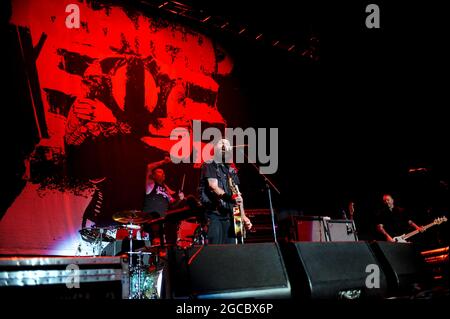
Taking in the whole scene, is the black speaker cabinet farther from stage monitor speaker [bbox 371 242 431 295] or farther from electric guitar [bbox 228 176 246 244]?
stage monitor speaker [bbox 371 242 431 295]

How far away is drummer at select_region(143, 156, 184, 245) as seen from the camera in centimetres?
526

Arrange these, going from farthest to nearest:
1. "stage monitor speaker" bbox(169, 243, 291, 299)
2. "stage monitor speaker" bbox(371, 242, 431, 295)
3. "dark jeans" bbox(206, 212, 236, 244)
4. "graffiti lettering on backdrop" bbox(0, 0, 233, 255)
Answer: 1. "graffiti lettering on backdrop" bbox(0, 0, 233, 255)
2. "dark jeans" bbox(206, 212, 236, 244)
3. "stage monitor speaker" bbox(371, 242, 431, 295)
4. "stage monitor speaker" bbox(169, 243, 291, 299)

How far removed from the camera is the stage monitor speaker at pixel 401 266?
10.7ft

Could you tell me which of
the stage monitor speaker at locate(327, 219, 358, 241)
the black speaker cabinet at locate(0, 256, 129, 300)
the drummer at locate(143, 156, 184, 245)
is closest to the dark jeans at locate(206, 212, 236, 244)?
the drummer at locate(143, 156, 184, 245)

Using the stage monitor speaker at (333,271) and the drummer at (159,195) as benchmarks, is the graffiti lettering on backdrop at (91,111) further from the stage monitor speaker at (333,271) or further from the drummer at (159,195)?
the stage monitor speaker at (333,271)

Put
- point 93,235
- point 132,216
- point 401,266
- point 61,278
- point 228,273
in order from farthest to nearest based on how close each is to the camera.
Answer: point 93,235, point 132,216, point 401,266, point 228,273, point 61,278

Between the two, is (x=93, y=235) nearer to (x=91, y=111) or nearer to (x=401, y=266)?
(x=91, y=111)

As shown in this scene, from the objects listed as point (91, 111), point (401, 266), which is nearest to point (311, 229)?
point (401, 266)

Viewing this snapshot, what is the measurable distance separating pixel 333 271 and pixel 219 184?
5.50ft

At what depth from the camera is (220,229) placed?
377cm

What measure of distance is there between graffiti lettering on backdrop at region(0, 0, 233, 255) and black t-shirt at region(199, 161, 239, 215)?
202 cm

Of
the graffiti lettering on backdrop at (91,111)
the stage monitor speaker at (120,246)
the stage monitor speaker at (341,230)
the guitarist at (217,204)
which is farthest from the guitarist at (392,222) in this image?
the stage monitor speaker at (120,246)

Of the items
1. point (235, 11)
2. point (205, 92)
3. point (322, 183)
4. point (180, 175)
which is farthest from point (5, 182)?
point (322, 183)

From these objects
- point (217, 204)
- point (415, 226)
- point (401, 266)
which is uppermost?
point (217, 204)
